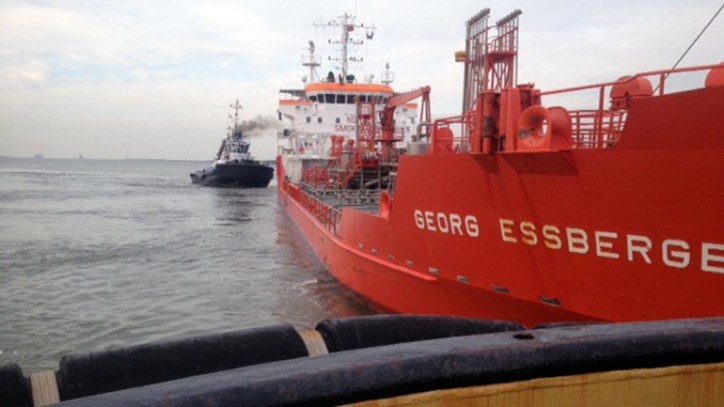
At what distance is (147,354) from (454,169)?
196 inches

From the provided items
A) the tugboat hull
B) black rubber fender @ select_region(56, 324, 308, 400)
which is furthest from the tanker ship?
the tugboat hull

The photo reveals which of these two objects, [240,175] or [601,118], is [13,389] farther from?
[240,175]

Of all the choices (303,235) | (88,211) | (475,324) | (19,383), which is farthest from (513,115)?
(88,211)

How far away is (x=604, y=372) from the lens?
1.45 meters

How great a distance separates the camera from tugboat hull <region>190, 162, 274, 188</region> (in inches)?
1666

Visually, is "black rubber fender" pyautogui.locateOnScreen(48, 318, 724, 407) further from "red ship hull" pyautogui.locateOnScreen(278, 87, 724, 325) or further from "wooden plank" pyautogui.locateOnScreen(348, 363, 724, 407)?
"red ship hull" pyautogui.locateOnScreen(278, 87, 724, 325)

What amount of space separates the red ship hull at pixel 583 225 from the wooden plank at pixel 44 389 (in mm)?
4307

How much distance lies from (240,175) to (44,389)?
138ft

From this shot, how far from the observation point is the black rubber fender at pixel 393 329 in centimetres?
204

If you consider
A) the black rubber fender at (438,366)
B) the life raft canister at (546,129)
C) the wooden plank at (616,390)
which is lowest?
the wooden plank at (616,390)

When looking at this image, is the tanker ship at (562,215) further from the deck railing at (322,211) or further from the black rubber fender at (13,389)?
the black rubber fender at (13,389)

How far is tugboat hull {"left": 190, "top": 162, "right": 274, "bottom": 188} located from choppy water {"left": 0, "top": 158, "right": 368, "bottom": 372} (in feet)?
68.4

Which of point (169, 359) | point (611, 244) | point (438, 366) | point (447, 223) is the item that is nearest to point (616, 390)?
point (438, 366)

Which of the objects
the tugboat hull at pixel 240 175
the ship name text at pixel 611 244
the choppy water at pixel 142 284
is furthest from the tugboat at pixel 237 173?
the ship name text at pixel 611 244
